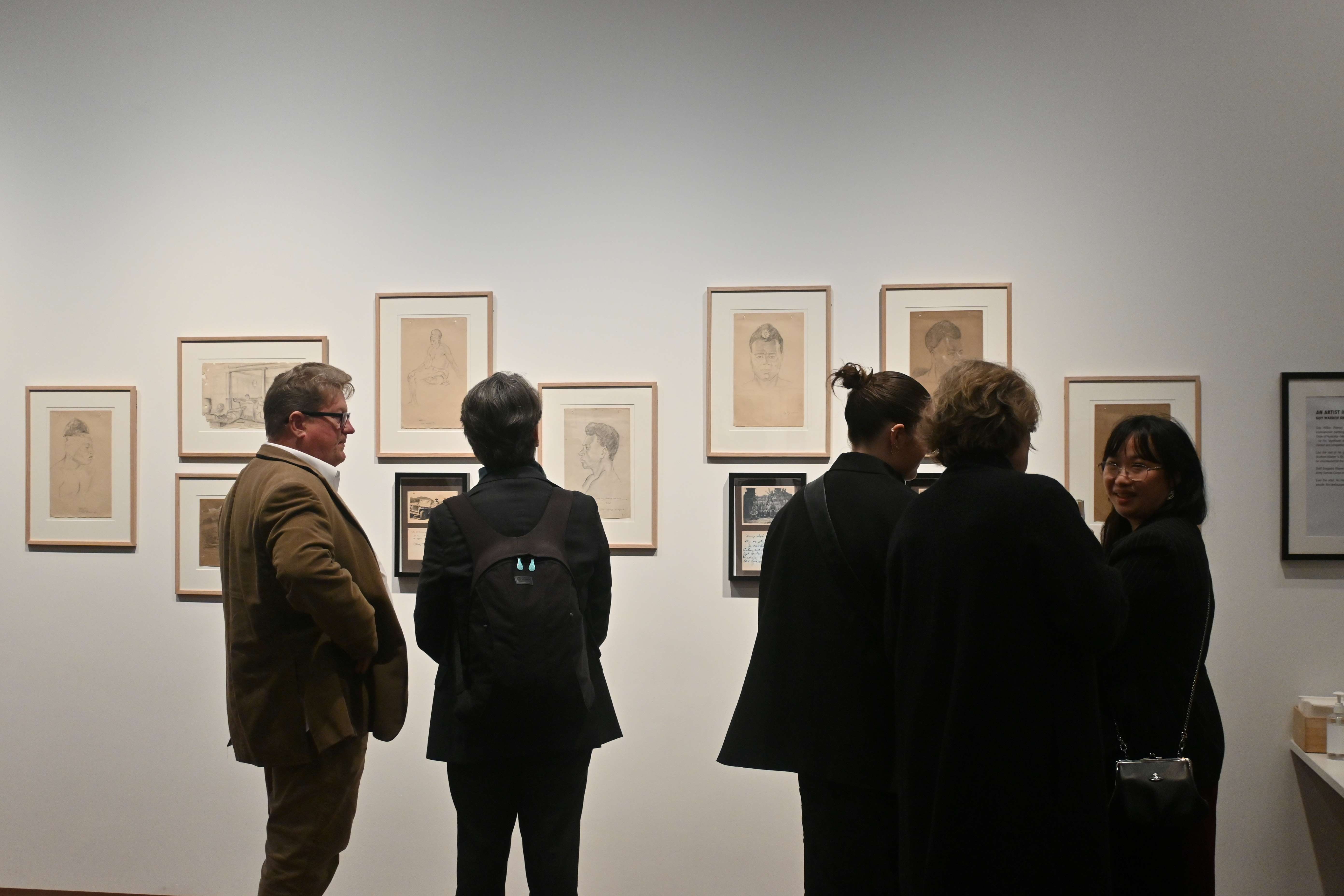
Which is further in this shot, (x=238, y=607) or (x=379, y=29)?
(x=379, y=29)

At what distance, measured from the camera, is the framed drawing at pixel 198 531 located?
→ 9.59 ft

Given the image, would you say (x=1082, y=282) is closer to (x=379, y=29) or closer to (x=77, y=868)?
(x=379, y=29)

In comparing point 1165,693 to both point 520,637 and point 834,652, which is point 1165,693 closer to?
point 834,652

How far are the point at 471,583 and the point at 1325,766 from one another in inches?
96.8

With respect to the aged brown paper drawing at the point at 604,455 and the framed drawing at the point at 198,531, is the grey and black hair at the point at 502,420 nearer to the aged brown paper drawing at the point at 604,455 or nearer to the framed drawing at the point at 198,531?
the aged brown paper drawing at the point at 604,455

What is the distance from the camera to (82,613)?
2.98 m

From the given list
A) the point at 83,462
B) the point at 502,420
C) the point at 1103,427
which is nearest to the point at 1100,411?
the point at 1103,427

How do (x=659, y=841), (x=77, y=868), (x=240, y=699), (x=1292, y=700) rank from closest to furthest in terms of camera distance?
1. (x=240, y=699)
2. (x=1292, y=700)
3. (x=659, y=841)
4. (x=77, y=868)

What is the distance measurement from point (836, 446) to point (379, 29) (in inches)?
83.4

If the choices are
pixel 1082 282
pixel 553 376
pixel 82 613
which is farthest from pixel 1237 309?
pixel 82 613

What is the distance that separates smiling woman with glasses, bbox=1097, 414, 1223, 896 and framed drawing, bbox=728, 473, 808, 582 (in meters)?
1.12

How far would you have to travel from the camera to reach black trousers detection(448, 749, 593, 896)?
189 centimetres

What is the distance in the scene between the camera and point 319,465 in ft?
7.11

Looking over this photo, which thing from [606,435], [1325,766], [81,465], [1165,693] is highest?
[606,435]
